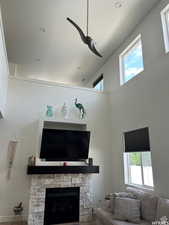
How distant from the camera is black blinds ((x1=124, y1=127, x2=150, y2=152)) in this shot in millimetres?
4314

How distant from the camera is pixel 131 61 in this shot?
5.47 metres

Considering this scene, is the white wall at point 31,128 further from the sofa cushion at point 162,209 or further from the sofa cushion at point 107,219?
the sofa cushion at point 162,209

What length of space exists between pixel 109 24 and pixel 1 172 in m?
5.14

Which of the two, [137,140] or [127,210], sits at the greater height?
[137,140]

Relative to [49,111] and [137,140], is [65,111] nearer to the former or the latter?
[49,111]

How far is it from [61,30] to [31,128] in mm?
3116

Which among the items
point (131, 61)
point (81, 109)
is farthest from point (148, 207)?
point (131, 61)

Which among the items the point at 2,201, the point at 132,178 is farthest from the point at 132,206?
the point at 2,201

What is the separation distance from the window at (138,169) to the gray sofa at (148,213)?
655 mm

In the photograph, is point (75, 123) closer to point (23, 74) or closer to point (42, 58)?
point (42, 58)

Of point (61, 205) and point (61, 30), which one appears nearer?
point (61, 205)

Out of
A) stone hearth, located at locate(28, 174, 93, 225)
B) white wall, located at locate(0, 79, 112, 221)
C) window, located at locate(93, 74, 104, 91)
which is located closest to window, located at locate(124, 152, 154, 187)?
white wall, located at locate(0, 79, 112, 221)

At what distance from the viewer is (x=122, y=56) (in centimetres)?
596

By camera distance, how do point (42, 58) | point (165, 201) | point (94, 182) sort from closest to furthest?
point (165, 201) < point (94, 182) < point (42, 58)
